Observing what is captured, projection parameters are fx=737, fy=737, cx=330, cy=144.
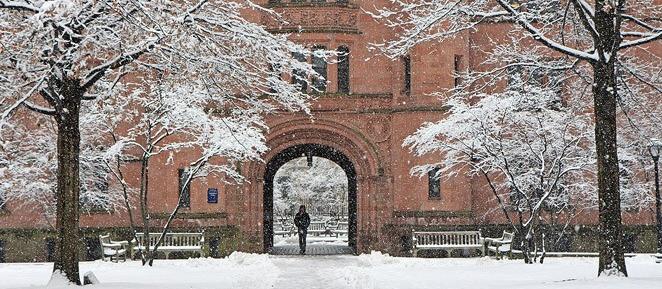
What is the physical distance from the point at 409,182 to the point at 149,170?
8554mm

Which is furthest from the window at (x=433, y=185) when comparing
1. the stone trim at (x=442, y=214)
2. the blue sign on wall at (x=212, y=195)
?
the blue sign on wall at (x=212, y=195)

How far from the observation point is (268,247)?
27672 millimetres

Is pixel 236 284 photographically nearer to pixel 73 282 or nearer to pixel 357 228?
pixel 73 282

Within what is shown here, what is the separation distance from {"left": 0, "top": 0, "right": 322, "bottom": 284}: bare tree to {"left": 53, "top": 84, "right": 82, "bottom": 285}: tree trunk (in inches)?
0.5

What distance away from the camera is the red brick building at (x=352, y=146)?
23891 mm

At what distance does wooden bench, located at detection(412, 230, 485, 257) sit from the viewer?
22625mm

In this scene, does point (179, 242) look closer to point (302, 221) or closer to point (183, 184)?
point (183, 184)

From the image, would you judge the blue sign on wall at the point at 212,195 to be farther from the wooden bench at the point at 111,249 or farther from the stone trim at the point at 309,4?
the stone trim at the point at 309,4

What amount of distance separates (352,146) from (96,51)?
16077 mm

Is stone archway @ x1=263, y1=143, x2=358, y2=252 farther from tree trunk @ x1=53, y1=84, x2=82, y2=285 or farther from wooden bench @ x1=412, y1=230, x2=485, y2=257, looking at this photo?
tree trunk @ x1=53, y1=84, x2=82, y2=285

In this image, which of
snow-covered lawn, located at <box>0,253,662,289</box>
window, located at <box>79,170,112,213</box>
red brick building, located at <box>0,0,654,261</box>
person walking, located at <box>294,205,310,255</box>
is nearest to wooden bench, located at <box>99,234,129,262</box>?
window, located at <box>79,170,112,213</box>

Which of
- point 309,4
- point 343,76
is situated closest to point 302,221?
point 343,76

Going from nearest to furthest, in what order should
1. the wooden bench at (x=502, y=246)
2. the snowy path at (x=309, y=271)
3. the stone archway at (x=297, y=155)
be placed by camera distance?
the snowy path at (x=309, y=271) → the wooden bench at (x=502, y=246) → the stone archway at (x=297, y=155)

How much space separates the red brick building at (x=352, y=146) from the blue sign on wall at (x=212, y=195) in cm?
11
